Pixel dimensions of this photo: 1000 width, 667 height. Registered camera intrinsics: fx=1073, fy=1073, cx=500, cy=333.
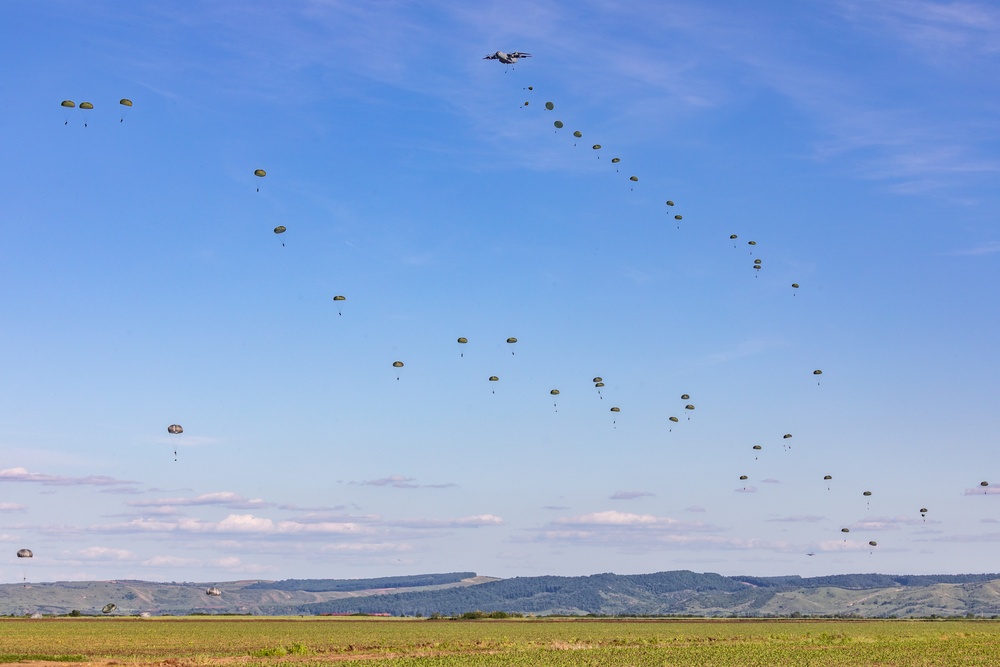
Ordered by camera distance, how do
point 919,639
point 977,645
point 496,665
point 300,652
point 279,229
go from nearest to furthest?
point 496,665 < point 300,652 < point 279,229 < point 977,645 < point 919,639

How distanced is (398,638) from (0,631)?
39.4 meters

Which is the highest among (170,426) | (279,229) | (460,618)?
(279,229)

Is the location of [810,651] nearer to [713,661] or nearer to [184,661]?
[713,661]

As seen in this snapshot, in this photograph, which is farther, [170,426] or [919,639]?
[919,639]

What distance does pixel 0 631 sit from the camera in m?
105

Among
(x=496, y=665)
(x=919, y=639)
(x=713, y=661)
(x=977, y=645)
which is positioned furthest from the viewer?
(x=919, y=639)

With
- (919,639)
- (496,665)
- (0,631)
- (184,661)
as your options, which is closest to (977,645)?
(919,639)

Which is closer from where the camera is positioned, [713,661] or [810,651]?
[713,661]

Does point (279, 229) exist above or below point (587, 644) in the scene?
above

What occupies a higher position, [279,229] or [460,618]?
[279,229]

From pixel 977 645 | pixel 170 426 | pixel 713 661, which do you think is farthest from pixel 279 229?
pixel 977 645

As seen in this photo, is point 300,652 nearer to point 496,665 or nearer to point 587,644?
point 496,665

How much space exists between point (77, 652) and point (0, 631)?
34.1 metres

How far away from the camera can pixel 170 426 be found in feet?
277
